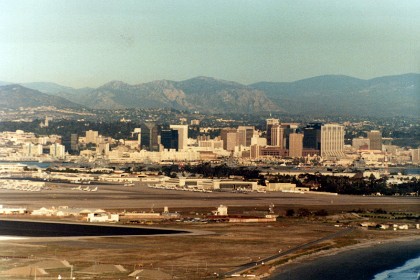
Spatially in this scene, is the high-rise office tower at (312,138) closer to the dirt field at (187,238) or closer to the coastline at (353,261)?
the dirt field at (187,238)

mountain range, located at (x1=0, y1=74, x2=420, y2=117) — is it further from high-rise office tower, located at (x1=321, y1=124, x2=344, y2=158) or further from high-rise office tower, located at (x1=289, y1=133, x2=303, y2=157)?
high-rise office tower, located at (x1=289, y1=133, x2=303, y2=157)

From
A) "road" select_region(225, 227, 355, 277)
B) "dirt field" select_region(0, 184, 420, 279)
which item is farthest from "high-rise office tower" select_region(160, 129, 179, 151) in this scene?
"road" select_region(225, 227, 355, 277)

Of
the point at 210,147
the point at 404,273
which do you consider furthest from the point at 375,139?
the point at 404,273

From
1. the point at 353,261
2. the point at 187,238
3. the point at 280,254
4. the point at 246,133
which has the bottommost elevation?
the point at 353,261

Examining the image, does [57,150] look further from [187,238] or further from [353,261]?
[353,261]

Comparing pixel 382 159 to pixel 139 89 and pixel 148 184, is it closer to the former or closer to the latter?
pixel 148 184

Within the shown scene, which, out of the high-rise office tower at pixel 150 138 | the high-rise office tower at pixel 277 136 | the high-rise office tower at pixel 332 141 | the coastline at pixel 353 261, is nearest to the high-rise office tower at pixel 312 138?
the high-rise office tower at pixel 332 141

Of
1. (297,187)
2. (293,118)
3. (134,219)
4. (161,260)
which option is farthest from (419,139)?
(161,260)
